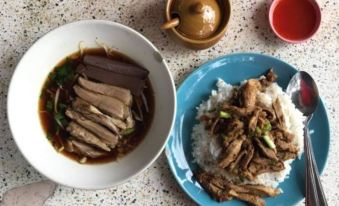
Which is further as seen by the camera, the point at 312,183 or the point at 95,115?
the point at 312,183

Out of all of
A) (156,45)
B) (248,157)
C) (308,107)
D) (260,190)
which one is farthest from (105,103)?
(308,107)

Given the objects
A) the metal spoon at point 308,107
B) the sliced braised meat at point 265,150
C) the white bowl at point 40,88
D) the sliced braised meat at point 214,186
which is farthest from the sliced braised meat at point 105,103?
the metal spoon at point 308,107

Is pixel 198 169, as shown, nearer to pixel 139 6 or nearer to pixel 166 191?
pixel 166 191

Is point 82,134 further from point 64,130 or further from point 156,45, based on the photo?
point 156,45

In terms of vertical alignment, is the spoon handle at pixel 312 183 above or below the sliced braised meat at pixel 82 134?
below

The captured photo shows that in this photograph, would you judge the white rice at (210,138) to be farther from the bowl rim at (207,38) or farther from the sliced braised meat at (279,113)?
the bowl rim at (207,38)

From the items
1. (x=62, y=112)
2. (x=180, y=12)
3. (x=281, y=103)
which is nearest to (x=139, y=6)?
(x=180, y=12)
